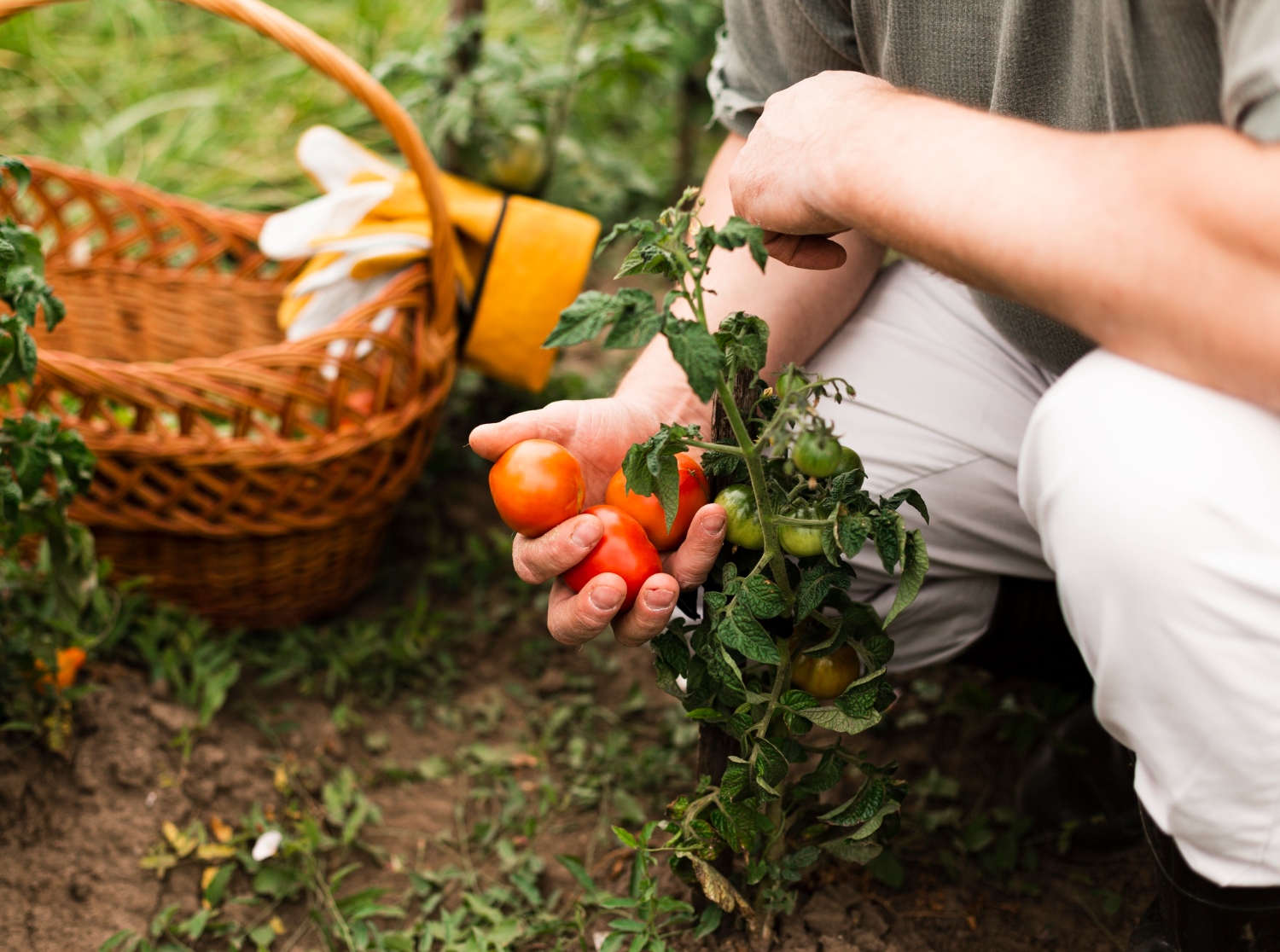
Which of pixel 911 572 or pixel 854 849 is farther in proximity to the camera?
pixel 854 849

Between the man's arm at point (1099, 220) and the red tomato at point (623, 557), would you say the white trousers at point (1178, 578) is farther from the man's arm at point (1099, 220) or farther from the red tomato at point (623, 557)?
the red tomato at point (623, 557)

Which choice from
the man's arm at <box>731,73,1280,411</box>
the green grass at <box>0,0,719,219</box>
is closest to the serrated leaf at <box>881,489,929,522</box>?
the man's arm at <box>731,73,1280,411</box>

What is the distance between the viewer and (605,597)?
991 millimetres

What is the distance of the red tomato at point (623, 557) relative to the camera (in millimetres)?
1022

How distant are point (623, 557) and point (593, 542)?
4 centimetres

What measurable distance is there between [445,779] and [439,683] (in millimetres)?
228

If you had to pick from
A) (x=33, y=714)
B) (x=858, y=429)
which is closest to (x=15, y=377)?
(x=33, y=714)

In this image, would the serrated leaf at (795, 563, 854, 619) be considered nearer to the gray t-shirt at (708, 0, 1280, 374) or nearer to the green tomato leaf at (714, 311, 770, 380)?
the green tomato leaf at (714, 311, 770, 380)

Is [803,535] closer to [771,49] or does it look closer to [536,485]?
[536,485]

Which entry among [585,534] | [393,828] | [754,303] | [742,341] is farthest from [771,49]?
[393,828]

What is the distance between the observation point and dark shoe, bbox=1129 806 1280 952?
2.91 ft

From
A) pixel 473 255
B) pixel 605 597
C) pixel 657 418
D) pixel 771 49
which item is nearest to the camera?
pixel 605 597

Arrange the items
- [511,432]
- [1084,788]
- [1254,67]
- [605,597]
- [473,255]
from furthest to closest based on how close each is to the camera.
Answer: [473,255] → [1084,788] → [511,432] → [605,597] → [1254,67]

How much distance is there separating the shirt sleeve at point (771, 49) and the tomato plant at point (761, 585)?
1.54 ft
